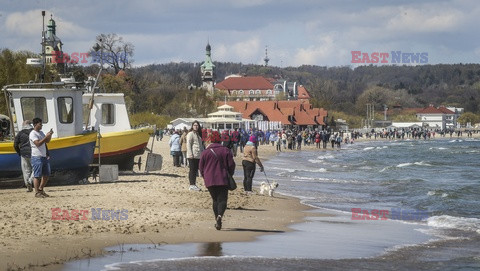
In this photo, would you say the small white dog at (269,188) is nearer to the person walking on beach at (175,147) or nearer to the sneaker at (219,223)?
the sneaker at (219,223)

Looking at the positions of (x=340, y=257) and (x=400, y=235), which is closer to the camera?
(x=340, y=257)

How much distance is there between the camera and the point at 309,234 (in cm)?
1426

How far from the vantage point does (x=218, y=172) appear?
1301 centimetres

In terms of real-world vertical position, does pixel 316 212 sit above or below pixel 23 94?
below

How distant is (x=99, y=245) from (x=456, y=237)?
6873 millimetres

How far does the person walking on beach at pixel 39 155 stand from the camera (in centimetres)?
1622

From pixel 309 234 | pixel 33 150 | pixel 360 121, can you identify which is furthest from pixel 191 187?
pixel 360 121

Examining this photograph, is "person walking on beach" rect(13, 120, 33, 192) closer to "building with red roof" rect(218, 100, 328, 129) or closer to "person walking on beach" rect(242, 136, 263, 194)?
"person walking on beach" rect(242, 136, 263, 194)

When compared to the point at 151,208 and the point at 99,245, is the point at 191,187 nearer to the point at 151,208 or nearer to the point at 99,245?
the point at 151,208

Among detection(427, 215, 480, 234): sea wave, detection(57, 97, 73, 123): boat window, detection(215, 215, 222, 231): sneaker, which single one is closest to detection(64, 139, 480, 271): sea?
detection(427, 215, 480, 234): sea wave

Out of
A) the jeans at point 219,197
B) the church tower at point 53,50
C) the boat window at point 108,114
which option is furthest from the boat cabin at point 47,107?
the jeans at point 219,197

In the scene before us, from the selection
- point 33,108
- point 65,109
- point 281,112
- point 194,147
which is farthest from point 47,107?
point 281,112

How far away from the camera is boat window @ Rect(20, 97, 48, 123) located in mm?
20438

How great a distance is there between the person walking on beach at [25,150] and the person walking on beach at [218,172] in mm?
5769
